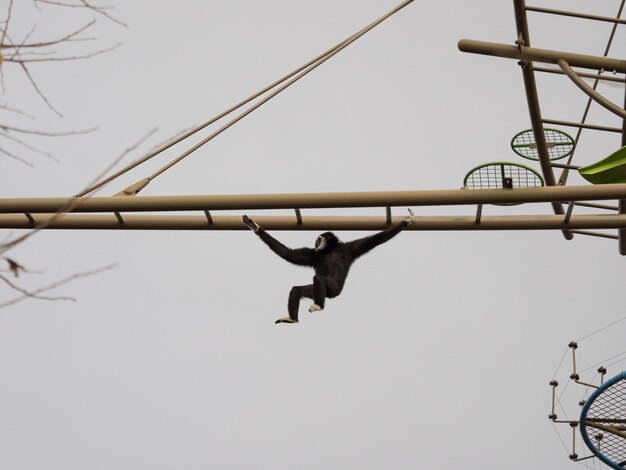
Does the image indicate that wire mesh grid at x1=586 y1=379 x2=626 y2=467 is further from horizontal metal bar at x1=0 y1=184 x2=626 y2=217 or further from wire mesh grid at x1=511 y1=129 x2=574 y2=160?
wire mesh grid at x1=511 y1=129 x2=574 y2=160

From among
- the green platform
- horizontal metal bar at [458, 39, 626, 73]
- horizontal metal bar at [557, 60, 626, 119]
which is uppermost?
horizontal metal bar at [458, 39, 626, 73]

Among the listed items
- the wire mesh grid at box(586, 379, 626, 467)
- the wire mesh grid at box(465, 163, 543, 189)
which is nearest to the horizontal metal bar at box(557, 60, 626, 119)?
the wire mesh grid at box(465, 163, 543, 189)

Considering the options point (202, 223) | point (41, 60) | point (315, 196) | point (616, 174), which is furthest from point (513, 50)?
point (41, 60)

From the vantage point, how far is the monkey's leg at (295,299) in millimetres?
8992

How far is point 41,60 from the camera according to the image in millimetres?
3191

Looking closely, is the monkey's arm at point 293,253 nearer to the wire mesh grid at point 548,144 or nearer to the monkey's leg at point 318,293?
the monkey's leg at point 318,293

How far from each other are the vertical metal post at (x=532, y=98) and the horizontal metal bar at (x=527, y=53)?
0.11m

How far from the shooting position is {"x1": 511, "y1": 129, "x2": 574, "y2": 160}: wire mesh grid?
10.8 m

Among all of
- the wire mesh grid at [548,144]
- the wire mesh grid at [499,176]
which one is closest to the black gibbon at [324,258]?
the wire mesh grid at [499,176]

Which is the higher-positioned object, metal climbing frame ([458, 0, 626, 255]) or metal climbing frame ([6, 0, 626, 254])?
Answer: metal climbing frame ([458, 0, 626, 255])

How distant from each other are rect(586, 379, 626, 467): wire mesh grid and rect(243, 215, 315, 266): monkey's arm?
12.4ft

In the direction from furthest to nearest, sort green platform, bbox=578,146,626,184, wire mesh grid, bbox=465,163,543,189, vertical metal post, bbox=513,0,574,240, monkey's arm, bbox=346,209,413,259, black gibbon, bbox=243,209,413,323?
vertical metal post, bbox=513,0,574,240 → black gibbon, bbox=243,209,413,323 → monkey's arm, bbox=346,209,413,259 → wire mesh grid, bbox=465,163,543,189 → green platform, bbox=578,146,626,184

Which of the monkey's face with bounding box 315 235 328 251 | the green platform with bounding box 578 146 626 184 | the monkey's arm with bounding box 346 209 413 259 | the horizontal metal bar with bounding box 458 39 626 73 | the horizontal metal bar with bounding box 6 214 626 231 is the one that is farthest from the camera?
the monkey's face with bounding box 315 235 328 251

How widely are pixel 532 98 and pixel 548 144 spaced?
3.02ft
